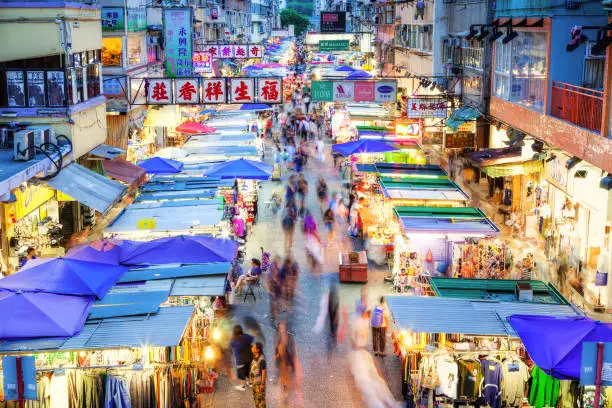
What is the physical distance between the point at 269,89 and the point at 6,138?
7898 mm

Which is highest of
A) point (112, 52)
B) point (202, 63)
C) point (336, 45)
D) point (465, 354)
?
point (336, 45)

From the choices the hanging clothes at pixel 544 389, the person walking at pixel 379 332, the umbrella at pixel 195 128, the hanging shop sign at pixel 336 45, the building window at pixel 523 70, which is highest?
the hanging shop sign at pixel 336 45

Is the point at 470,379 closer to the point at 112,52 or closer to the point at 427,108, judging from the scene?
the point at 427,108

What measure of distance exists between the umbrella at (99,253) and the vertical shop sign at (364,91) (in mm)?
13273

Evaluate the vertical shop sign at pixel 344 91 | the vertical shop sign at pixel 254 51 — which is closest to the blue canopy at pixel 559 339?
the vertical shop sign at pixel 344 91

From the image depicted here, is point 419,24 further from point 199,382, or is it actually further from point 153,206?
point 199,382

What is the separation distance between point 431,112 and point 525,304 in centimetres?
1540

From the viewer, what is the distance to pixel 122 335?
10594 millimetres

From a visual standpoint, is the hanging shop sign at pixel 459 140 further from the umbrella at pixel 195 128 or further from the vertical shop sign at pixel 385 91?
the umbrella at pixel 195 128

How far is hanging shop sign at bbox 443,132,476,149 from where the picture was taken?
1062 inches

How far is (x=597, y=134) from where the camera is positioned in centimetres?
1495

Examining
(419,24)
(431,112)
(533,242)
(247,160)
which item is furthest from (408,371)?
(419,24)

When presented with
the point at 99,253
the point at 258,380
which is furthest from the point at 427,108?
the point at 258,380

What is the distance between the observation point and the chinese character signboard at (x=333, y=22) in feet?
247
